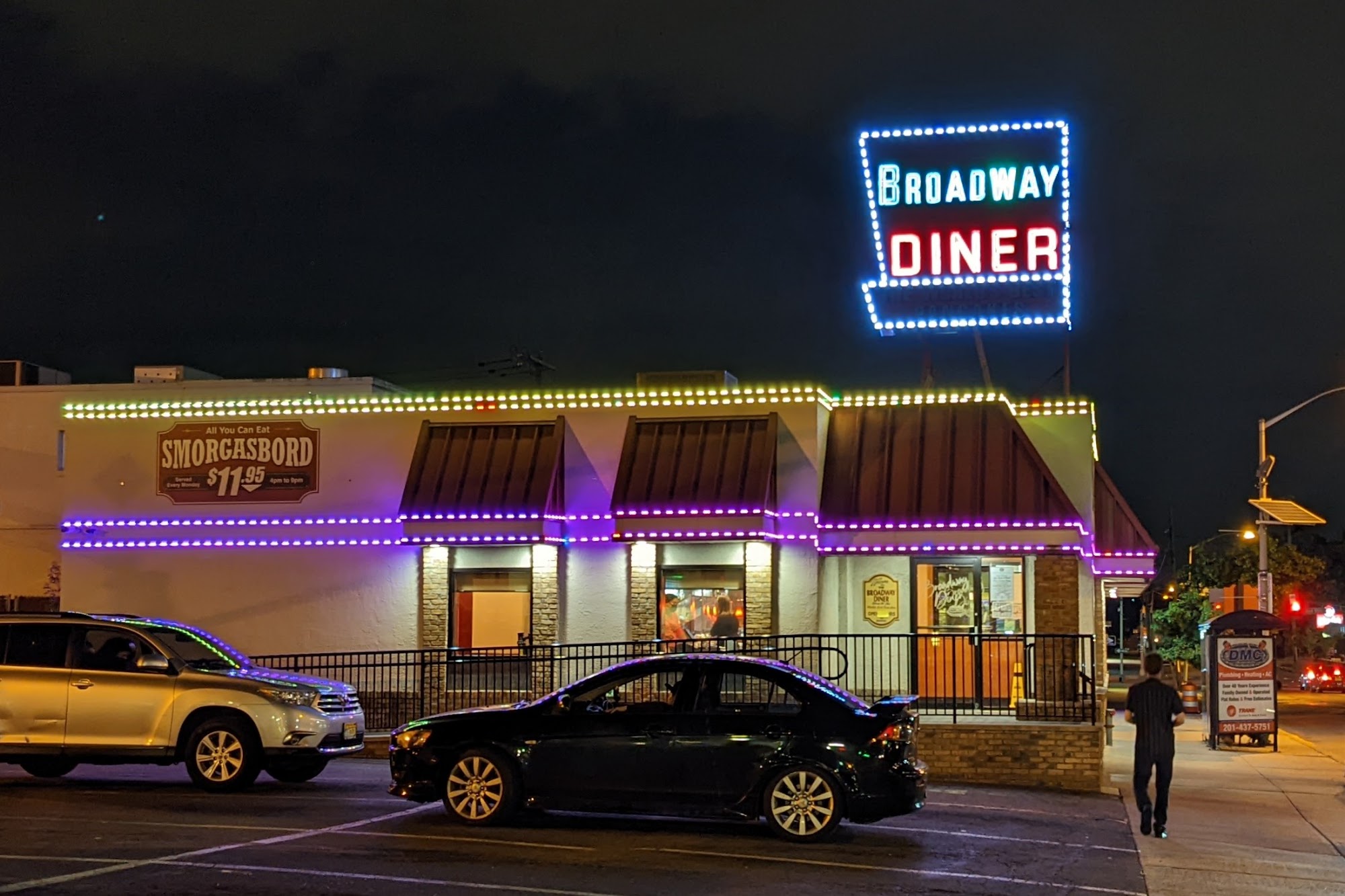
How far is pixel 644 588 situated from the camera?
70.0 ft

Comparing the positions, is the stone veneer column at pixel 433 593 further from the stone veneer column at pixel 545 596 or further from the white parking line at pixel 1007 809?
the white parking line at pixel 1007 809

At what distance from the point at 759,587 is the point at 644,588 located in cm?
168

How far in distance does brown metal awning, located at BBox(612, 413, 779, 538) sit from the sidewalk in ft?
19.2

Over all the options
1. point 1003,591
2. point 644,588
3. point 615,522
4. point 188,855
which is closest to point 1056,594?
point 1003,591

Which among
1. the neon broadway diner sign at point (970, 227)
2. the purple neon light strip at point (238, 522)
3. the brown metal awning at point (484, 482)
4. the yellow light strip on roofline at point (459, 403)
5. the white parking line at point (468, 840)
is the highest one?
the neon broadway diner sign at point (970, 227)

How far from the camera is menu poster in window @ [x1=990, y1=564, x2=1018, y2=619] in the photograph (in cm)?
2244

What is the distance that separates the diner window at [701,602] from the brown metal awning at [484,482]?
197 cm

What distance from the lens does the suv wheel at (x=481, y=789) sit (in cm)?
1252

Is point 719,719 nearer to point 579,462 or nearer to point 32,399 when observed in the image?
point 579,462

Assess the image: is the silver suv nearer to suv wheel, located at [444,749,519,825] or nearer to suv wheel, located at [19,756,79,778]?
suv wheel, located at [19,756,79,778]

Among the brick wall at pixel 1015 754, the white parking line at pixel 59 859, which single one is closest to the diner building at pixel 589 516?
the brick wall at pixel 1015 754

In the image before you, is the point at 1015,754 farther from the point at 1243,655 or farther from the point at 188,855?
the point at 1243,655

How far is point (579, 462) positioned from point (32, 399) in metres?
17.2

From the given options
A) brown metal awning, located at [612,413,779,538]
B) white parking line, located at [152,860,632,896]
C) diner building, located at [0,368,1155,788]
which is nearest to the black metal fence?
diner building, located at [0,368,1155,788]
